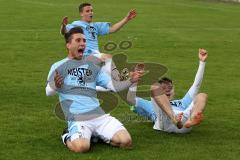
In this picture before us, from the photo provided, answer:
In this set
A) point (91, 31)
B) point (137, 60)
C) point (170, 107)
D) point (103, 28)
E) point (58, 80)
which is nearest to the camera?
point (58, 80)

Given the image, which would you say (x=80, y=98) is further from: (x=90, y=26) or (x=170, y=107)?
(x=90, y=26)

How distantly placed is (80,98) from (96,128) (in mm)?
512

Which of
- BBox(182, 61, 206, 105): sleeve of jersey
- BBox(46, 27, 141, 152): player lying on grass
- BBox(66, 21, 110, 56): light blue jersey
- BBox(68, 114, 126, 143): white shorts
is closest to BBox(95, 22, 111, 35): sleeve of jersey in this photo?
BBox(66, 21, 110, 56): light blue jersey

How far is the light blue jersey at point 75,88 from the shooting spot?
28.3 feet

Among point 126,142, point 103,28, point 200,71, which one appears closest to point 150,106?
point 200,71

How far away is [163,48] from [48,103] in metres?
8.94

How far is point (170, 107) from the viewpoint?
29.5 ft

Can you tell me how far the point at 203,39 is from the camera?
22.1m

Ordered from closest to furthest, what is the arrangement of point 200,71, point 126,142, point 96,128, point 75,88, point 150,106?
point 126,142, point 96,128, point 75,88, point 200,71, point 150,106

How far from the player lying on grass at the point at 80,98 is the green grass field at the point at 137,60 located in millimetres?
216

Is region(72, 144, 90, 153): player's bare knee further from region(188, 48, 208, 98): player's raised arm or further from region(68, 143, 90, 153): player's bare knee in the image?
region(188, 48, 208, 98): player's raised arm

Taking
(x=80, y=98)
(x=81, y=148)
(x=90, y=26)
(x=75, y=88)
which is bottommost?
(x=81, y=148)

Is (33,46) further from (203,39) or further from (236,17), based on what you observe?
(236,17)

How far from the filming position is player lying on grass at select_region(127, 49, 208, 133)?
8.93 m
